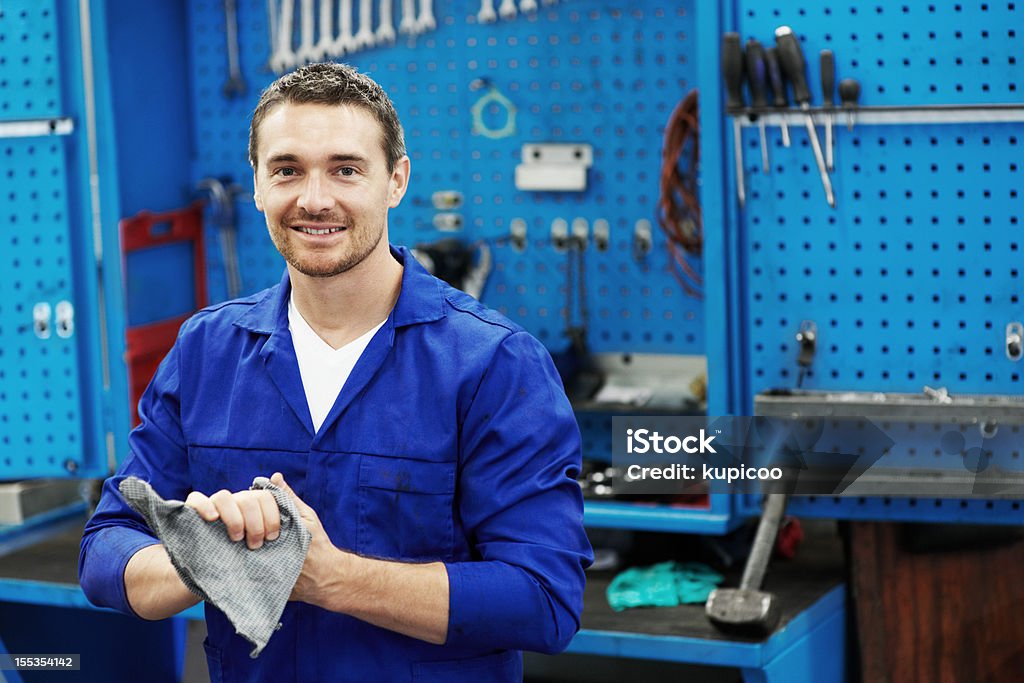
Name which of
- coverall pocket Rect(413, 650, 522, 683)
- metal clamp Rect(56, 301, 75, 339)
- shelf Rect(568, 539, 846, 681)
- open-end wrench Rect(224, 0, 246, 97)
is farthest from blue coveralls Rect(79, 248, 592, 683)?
open-end wrench Rect(224, 0, 246, 97)

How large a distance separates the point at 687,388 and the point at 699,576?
1.65 ft

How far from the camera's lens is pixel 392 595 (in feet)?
4.98

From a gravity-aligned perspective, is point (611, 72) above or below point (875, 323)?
above

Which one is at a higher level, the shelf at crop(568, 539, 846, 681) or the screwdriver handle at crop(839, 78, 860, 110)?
the screwdriver handle at crop(839, 78, 860, 110)

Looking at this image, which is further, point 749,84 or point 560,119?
point 560,119

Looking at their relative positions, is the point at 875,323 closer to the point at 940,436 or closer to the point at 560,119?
the point at 940,436

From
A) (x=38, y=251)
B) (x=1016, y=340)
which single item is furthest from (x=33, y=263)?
(x=1016, y=340)

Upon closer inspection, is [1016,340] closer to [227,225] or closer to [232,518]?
[232,518]

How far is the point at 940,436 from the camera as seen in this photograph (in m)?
2.34

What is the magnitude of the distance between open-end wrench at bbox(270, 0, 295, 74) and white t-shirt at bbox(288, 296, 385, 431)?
167cm

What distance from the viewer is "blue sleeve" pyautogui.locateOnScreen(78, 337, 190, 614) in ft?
5.37

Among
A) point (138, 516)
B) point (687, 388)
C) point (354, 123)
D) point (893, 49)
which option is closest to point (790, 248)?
point (893, 49)

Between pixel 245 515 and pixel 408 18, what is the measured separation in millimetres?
1885

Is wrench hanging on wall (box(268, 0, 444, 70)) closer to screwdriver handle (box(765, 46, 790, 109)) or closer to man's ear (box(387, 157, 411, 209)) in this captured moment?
screwdriver handle (box(765, 46, 790, 109))
